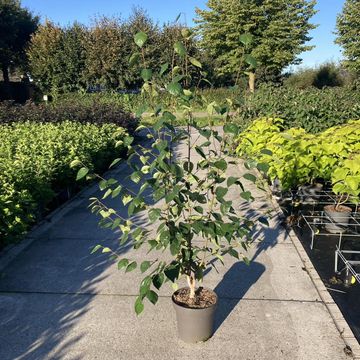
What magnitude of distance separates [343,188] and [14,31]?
34.5 m

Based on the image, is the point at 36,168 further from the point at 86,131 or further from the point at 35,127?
the point at 35,127

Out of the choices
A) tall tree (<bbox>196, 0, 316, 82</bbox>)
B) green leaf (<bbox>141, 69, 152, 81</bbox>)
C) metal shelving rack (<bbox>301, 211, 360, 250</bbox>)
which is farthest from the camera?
tall tree (<bbox>196, 0, 316, 82</bbox>)

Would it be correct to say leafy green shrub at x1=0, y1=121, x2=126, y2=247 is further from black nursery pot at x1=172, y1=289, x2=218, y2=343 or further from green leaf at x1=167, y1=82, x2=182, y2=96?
black nursery pot at x1=172, y1=289, x2=218, y2=343

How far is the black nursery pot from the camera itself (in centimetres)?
296

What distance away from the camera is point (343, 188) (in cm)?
486

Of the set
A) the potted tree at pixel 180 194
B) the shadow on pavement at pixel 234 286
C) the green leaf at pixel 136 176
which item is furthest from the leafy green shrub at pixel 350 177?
the green leaf at pixel 136 176

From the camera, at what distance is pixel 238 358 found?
292 cm

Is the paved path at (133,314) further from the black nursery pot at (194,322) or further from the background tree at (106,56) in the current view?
the background tree at (106,56)

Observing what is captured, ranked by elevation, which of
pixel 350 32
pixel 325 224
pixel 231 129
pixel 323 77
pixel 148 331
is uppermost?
pixel 350 32

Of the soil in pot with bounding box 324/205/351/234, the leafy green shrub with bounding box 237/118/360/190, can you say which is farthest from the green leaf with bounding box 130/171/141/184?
the soil in pot with bounding box 324/205/351/234

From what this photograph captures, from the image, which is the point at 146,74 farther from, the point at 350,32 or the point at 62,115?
the point at 350,32

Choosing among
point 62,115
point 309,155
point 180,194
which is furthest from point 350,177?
point 62,115

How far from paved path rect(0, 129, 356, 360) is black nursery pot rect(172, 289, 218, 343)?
7 centimetres

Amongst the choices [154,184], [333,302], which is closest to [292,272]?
[333,302]
